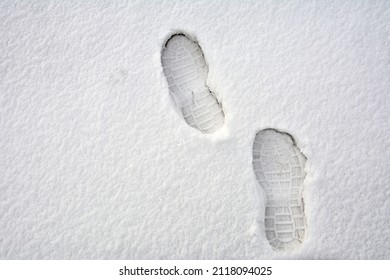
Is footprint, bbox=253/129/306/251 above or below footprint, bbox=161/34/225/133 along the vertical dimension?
below

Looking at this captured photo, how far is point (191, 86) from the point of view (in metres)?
1.08

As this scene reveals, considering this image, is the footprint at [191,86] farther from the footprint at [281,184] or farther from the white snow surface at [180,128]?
the footprint at [281,184]

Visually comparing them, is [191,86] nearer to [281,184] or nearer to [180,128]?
[180,128]

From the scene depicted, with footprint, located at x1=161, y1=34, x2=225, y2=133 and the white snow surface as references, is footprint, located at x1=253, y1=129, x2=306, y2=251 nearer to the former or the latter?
the white snow surface

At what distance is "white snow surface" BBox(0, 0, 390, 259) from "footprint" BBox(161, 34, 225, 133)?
2cm

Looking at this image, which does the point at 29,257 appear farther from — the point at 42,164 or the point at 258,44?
the point at 258,44

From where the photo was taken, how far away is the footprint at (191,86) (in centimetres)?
106

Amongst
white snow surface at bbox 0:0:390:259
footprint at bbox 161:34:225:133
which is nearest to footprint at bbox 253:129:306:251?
white snow surface at bbox 0:0:390:259

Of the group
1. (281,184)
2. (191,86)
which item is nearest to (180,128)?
(191,86)

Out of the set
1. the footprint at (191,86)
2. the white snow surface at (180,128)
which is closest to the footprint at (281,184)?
the white snow surface at (180,128)

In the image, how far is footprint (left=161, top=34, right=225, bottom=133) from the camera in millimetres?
1063

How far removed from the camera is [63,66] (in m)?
1.12

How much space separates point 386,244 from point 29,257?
87cm

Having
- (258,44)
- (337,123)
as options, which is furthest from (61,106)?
(337,123)
